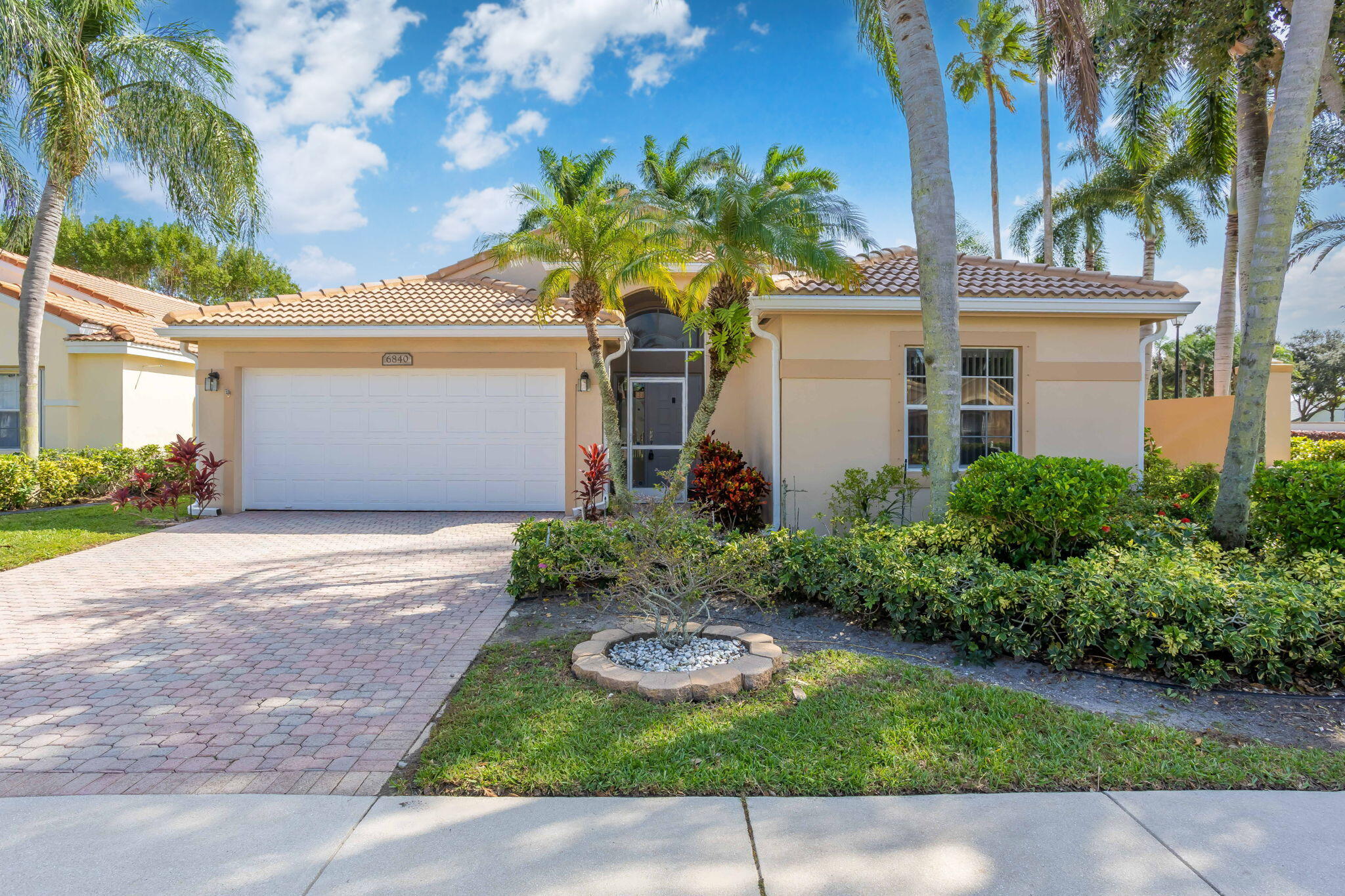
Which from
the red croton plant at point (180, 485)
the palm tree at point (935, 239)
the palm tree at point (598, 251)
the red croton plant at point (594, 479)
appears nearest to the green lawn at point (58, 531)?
the red croton plant at point (180, 485)

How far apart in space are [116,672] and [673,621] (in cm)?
390

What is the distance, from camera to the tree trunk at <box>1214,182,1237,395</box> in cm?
1533

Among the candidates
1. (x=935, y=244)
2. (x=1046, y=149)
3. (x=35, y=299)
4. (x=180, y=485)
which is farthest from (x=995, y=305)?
(x=35, y=299)

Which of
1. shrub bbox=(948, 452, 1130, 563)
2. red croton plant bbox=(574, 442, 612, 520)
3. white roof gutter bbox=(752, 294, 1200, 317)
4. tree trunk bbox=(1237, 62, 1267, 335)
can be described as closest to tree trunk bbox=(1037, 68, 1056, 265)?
tree trunk bbox=(1237, 62, 1267, 335)

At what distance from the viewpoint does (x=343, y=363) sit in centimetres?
1198

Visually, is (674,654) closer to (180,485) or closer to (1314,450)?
(180,485)

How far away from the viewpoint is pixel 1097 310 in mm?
9555

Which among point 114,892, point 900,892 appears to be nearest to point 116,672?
point 114,892

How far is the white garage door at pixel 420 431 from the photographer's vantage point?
12.1m

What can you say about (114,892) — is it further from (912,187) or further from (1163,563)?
(912,187)

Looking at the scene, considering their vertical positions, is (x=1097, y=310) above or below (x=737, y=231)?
below

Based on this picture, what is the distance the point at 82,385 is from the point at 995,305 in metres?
17.8

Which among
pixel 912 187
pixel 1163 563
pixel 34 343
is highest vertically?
pixel 912 187

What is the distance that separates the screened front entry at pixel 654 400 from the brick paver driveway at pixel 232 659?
514cm
